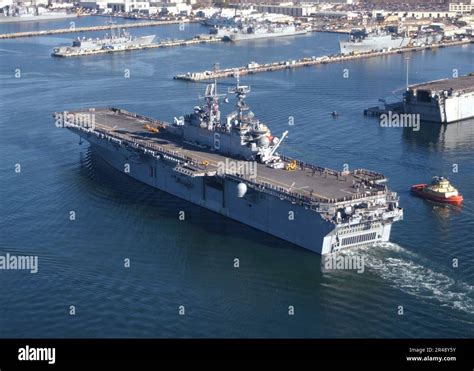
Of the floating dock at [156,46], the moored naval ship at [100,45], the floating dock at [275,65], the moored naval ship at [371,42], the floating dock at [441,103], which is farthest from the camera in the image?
the moored naval ship at [100,45]

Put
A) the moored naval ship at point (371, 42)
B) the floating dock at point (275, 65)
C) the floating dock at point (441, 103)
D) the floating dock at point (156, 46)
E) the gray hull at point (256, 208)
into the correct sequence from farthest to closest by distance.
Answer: the moored naval ship at point (371, 42), the floating dock at point (156, 46), the floating dock at point (275, 65), the floating dock at point (441, 103), the gray hull at point (256, 208)

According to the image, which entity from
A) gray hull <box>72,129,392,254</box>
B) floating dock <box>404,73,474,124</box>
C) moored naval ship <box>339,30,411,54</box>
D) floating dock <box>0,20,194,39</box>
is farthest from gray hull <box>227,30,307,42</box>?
gray hull <box>72,129,392,254</box>

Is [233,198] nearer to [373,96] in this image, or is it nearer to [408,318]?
Answer: [408,318]

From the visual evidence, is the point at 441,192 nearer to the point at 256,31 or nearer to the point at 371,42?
the point at 371,42

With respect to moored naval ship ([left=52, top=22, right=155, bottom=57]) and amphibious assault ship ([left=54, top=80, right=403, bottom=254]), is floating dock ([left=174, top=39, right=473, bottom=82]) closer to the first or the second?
moored naval ship ([left=52, top=22, right=155, bottom=57])

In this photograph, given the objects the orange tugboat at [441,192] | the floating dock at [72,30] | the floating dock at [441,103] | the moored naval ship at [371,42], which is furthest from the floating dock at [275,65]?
the floating dock at [72,30]

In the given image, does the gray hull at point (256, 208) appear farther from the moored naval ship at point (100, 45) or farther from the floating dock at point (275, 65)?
the moored naval ship at point (100, 45)

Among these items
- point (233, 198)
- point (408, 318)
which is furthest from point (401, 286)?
point (233, 198)
